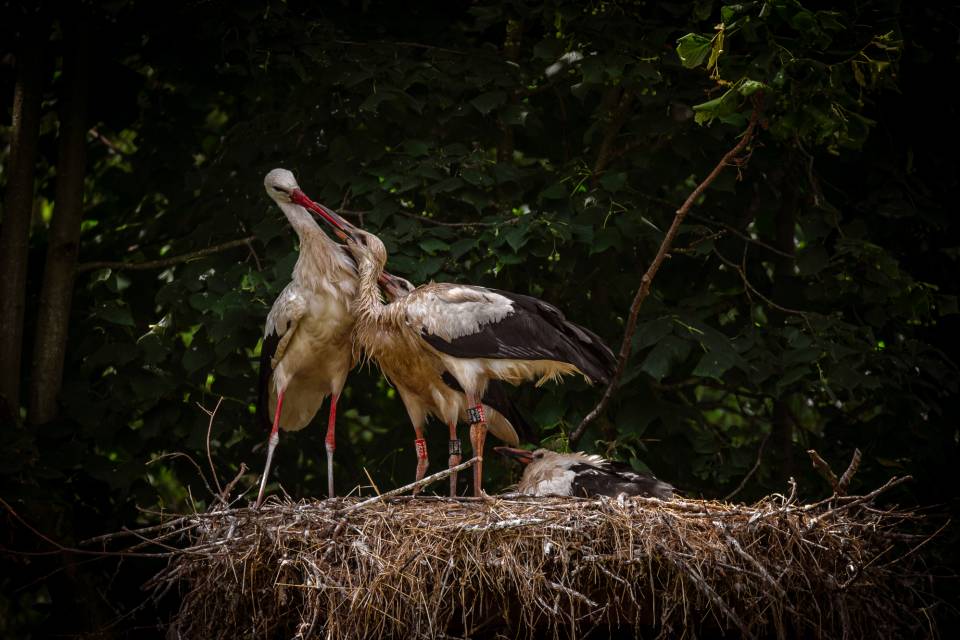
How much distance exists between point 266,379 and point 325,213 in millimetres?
1040

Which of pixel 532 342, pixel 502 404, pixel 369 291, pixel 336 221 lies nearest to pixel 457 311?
pixel 532 342

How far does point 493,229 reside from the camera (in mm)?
6883

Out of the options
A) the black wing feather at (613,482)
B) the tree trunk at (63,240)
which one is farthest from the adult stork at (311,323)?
the tree trunk at (63,240)

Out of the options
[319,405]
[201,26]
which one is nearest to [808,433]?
[319,405]

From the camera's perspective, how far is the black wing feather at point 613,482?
6043 millimetres

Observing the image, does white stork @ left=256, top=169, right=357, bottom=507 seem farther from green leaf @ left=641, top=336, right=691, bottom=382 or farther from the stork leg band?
green leaf @ left=641, top=336, right=691, bottom=382

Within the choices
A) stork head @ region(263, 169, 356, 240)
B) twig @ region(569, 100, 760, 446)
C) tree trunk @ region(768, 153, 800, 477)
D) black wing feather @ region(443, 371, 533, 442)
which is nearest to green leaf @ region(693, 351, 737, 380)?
twig @ region(569, 100, 760, 446)

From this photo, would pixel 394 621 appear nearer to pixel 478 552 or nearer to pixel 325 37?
pixel 478 552

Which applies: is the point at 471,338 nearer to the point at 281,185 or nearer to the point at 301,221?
the point at 301,221

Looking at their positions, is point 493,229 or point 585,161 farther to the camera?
point 585,161

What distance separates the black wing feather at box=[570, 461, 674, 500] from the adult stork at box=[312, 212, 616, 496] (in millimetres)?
479

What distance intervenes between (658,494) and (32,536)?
3735 millimetres

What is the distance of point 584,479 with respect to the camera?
6.22 metres

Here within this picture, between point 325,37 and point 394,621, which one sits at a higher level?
point 325,37
